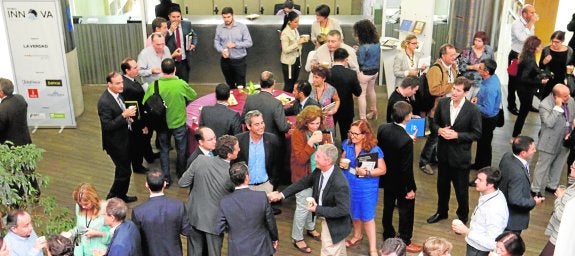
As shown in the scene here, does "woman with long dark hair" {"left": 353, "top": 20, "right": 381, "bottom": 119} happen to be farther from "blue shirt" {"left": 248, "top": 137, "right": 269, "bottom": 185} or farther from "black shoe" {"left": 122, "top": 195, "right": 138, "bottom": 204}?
"black shoe" {"left": 122, "top": 195, "right": 138, "bottom": 204}

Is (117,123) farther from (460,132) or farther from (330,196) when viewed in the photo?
(460,132)

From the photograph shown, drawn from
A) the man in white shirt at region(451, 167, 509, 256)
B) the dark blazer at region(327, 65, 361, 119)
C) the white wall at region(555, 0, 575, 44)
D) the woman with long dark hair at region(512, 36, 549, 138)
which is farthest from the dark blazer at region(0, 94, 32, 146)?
the white wall at region(555, 0, 575, 44)

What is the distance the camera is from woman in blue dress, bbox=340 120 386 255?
5457 millimetres

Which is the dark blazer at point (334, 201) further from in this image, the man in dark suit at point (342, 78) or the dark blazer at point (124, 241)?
the man in dark suit at point (342, 78)

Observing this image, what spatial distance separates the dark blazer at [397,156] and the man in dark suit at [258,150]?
98 cm

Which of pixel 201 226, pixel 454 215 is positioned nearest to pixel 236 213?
pixel 201 226

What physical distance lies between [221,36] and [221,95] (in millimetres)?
3043

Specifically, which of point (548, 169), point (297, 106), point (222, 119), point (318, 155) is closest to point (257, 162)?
point (222, 119)

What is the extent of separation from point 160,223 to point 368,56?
4.53m

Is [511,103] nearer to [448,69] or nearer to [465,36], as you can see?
[465,36]

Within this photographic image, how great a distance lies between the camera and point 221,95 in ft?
20.1

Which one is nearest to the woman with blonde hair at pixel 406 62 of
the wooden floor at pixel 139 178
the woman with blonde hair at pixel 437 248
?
the wooden floor at pixel 139 178

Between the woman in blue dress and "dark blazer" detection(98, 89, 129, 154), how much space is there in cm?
229

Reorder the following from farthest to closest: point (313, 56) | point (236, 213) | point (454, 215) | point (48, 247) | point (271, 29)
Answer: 1. point (271, 29)
2. point (313, 56)
3. point (454, 215)
4. point (236, 213)
5. point (48, 247)
